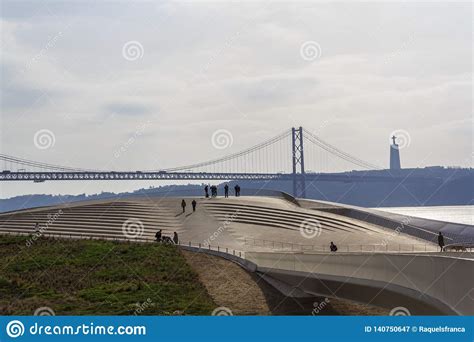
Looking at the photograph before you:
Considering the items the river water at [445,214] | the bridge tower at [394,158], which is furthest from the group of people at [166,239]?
the bridge tower at [394,158]

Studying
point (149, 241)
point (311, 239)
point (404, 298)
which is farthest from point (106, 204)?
point (404, 298)

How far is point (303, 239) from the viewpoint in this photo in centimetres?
2842

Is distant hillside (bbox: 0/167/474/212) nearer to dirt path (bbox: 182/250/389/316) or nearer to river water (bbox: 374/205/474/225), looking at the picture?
river water (bbox: 374/205/474/225)

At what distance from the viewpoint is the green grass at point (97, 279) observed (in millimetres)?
19906

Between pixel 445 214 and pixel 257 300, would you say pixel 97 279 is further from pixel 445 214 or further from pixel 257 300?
pixel 445 214

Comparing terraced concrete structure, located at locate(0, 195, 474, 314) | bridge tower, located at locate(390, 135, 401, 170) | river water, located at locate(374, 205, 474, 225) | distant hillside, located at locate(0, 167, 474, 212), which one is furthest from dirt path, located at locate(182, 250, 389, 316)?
bridge tower, located at locate(390, 135, 401, 170)

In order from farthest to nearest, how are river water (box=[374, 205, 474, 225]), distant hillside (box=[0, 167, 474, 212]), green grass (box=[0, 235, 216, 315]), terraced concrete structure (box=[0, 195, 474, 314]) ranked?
1. distant hillside (box=[0, 167, 474, 212])
2. river water (box=[374, 205, 474, 225])
3. green grass (box=[0, 235, 216, 315])
4. terraced concrete structure (box=[0, 195, 474, 314])

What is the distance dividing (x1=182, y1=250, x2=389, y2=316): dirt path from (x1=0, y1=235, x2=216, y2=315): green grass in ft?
1.53

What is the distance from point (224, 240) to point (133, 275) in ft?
19.4

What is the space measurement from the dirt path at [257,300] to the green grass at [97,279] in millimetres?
467

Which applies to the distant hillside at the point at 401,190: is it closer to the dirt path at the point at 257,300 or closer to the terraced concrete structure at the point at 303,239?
the terraced concrete structure at the point at 303,239

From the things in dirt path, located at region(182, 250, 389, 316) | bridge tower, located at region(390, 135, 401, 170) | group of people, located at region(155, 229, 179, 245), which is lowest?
dirt path, located at region(182, 250, 389, 316)

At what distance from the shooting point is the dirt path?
1998 cm

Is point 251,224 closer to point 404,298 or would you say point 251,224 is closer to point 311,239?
point 311,239
